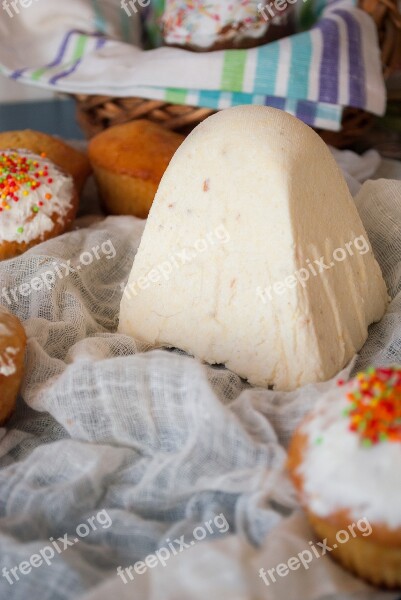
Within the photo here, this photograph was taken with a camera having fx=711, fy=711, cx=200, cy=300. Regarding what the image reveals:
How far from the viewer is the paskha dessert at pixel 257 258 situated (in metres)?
0.80

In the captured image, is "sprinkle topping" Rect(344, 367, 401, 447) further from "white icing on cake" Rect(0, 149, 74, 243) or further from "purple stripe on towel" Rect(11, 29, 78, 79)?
"purple stripe on towel" Rect(11, 29, 78, 79)

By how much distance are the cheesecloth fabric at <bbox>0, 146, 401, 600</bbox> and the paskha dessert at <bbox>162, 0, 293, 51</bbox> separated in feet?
2.26

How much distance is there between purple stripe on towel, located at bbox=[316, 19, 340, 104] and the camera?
1270 millimetres

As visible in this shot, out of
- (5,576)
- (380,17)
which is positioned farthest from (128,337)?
(380,17)

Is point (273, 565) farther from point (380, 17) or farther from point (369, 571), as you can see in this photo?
point (380, 17)

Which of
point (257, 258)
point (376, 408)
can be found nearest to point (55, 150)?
point (257, 258)

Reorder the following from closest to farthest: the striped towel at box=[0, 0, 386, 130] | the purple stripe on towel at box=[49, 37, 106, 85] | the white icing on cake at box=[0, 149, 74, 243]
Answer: the white icing on cake at box=[0, 149, 74, 243], the striped towel at box=[0, 0, 386, 130], the purple stripe on towel at box=[49, 37, 106, 85]

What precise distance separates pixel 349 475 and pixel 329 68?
91 centimetres

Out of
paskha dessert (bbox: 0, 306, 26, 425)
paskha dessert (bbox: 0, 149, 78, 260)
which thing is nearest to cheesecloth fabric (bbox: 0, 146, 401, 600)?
paskha dessert (bbox: 0, 306, 26, 425)

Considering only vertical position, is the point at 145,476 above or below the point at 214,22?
below

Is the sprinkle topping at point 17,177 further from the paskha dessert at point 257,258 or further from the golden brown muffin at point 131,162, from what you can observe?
the paskha dessert at point 257,258

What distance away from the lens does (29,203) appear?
3.64 ft

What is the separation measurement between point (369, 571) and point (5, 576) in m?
0.30

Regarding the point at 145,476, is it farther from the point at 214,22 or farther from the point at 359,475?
the point at 214,22
